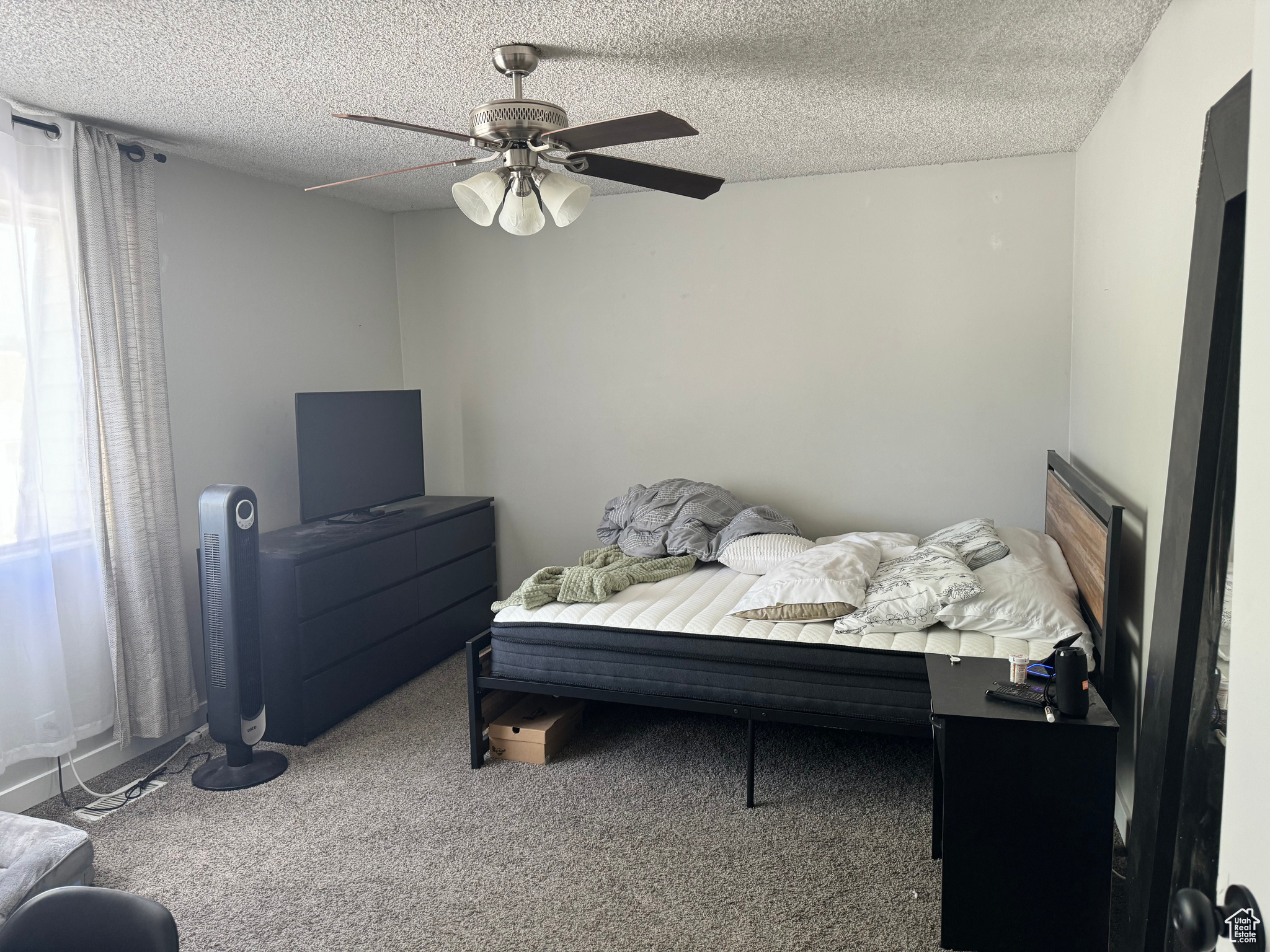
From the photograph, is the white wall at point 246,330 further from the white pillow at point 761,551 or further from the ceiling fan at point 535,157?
the white pillow at point 761,551

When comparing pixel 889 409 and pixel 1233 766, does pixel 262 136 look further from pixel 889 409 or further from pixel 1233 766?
pixel 1233 766

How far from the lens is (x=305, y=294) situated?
4.21 meters

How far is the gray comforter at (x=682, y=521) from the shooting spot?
12.7 feet

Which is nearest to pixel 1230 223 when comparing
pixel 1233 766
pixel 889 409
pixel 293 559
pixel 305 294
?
pixel 1233 766

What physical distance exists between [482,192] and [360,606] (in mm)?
2052

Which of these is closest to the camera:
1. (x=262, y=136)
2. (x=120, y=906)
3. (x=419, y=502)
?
(x=120, y=906)

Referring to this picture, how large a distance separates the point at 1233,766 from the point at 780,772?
7.86 feet

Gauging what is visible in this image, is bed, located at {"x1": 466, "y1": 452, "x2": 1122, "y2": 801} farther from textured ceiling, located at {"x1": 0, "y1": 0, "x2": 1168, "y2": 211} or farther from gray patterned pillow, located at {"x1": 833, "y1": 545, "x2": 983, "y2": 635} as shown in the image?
textured ceiling, located at {"x1": 0, "y1": 0, "x2": 1168, "y2": 211}

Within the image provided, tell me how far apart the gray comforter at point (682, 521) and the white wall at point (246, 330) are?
1.63m

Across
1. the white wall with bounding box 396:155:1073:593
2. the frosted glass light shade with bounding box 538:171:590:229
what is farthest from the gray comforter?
the frosted glass light shade with bounding box 538:171:590:229

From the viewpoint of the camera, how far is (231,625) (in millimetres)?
3033

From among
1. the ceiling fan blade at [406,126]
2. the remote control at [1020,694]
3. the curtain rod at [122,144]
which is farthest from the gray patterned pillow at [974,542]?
the curtain rod at [122,144]

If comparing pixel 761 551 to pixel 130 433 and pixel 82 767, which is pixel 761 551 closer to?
pixel 130 433

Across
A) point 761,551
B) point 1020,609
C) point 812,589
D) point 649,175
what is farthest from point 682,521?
point 649,175
